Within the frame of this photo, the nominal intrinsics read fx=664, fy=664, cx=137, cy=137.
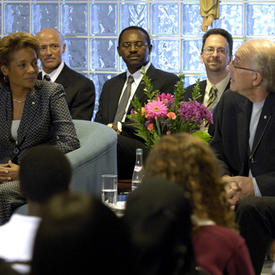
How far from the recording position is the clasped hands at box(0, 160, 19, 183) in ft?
12.2

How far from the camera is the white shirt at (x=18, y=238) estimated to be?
1696 mm

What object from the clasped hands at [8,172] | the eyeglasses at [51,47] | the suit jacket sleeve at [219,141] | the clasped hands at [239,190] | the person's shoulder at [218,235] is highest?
the eyeglasses at [51,47]

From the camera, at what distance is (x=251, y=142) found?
3.69 meters

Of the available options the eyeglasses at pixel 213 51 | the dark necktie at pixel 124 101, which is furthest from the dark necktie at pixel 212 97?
the dark necktie at pixel 124 101

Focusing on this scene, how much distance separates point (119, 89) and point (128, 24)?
4.32 feet

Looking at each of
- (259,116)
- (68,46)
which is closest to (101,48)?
(68,46)

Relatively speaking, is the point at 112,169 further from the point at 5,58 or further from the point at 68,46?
the point at 68,46

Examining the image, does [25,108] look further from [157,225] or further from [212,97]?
[157,225]

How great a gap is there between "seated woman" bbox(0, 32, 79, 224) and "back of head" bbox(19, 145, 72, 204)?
67.7 inches

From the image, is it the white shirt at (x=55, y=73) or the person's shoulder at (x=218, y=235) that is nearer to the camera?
the person's shoulder at (x=218, y=235)

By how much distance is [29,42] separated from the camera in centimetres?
396

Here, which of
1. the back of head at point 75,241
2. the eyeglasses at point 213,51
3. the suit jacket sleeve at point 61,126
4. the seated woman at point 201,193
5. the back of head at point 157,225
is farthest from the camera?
the eyeglasses at point 213,51

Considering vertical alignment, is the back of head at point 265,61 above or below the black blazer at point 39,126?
above

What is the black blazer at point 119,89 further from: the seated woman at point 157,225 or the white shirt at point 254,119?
the seated woman at point 157,225
